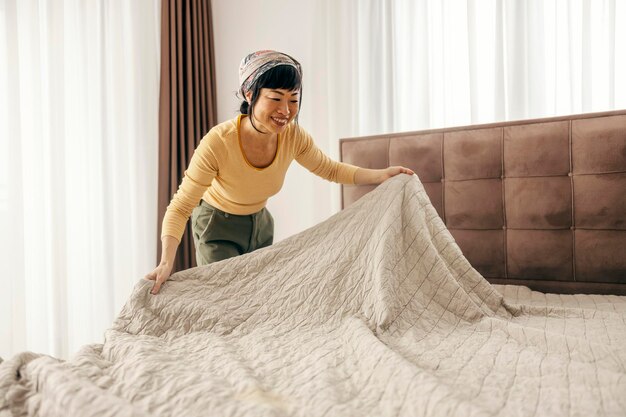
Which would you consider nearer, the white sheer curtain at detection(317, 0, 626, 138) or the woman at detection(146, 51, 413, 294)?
the woman at detection(146, 51, 413, 294)

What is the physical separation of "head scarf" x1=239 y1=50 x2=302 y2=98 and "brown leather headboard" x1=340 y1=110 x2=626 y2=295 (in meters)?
0.86

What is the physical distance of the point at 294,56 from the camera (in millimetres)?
3301

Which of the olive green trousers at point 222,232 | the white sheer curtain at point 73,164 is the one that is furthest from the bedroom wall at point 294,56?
the olive green trousers at point 222,232

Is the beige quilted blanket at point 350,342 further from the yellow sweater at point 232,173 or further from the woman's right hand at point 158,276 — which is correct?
the yellow sweater at point 232,173

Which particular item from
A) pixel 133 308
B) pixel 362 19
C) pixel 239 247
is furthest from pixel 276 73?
pixel 362 19

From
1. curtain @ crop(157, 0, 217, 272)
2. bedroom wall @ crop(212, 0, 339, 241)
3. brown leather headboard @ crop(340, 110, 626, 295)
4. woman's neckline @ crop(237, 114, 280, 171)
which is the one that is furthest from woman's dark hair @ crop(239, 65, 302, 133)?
curtain @ crop(157, 0, 217, 272)

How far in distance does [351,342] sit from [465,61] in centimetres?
196

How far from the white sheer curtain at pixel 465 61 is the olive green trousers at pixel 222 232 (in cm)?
122

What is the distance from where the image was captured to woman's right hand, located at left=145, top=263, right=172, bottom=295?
57.4 inches

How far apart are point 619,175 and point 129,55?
2.66 metres

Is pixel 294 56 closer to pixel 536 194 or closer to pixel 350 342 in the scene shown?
pixel 536 194

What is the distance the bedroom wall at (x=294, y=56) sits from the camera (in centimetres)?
323

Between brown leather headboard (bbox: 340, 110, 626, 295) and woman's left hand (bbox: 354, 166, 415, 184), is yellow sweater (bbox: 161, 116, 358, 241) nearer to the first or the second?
woman's left hand (bbox: 354, 166, 415, 184)

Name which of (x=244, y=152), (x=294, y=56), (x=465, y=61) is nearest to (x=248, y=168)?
(x=244, y=152)
